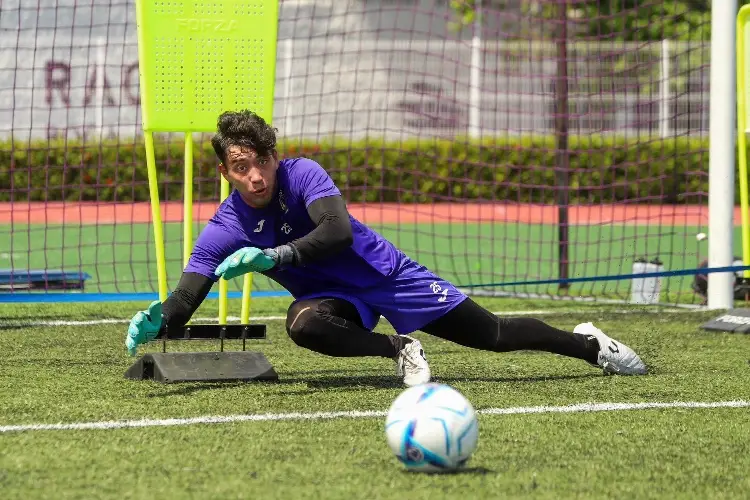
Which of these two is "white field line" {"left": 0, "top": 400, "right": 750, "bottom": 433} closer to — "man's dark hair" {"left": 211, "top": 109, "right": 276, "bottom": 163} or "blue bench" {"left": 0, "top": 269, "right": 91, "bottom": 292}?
"man's dark hair" {"left": 211, "top": 109, "right": 276, "bottom": 163}

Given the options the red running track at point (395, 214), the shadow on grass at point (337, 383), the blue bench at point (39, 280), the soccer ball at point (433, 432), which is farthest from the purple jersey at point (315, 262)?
the red running track at point (395, 214)

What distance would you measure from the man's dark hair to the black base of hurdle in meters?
0.83

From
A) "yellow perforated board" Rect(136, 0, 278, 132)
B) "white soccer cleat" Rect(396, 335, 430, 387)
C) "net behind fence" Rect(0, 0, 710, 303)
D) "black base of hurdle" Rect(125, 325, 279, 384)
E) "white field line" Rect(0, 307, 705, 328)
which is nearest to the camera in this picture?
"white soccer cleat" Rect(396, 335, 430, 387)

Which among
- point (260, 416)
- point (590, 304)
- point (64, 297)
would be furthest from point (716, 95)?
point (260, 416)

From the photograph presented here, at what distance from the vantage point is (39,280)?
9508 millimetres

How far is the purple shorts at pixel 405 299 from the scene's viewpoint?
223 inches

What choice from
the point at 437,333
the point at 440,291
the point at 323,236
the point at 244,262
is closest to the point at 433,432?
the point at 244,262

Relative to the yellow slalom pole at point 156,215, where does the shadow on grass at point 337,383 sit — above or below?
below

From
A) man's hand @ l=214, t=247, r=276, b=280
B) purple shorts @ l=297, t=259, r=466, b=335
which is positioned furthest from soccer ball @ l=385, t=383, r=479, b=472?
purple shorts @ l=297, t=259, r=466, b=335

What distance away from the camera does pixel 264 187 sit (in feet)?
Result: 17.3

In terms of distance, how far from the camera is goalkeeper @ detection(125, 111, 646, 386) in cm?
525

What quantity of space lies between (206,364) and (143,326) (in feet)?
1.94

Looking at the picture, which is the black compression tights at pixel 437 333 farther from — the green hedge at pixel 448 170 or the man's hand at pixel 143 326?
the green hedge at pixel 448 170

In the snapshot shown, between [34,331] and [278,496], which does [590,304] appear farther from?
[278,496]
